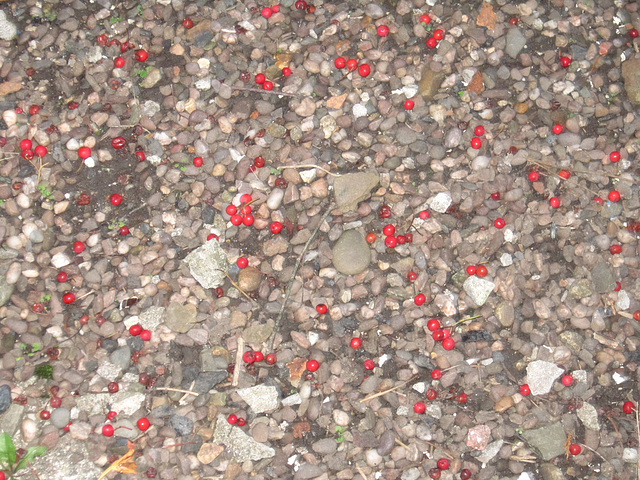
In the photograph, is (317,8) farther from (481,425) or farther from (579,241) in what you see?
(481,425)

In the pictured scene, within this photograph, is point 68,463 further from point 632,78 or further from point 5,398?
point 632,78

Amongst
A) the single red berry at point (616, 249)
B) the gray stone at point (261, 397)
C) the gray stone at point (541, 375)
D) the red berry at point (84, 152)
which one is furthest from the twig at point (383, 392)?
the red berry at point (84, 152)

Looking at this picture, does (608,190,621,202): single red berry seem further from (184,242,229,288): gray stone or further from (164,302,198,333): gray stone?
(164,302,198,333): gray stone

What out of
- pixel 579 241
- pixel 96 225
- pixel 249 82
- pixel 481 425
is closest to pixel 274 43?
pixel 249 82

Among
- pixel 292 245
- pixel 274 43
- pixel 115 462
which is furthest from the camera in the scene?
pixel 274 43

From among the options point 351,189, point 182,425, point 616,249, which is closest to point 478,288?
point 616,249
